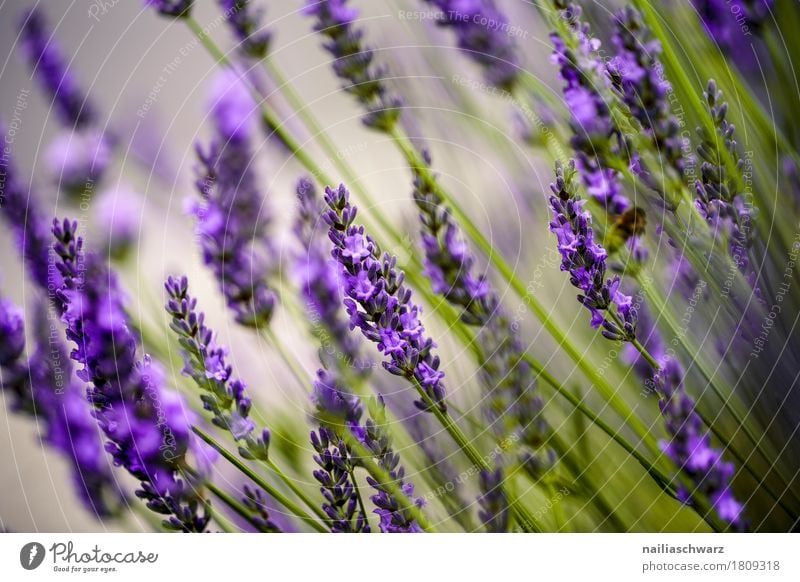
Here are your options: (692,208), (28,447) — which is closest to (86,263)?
(28,447)

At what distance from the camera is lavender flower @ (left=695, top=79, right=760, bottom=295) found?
548mm

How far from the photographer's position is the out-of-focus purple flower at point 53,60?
59 cm

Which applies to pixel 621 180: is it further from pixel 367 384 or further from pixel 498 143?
pixel 367 384

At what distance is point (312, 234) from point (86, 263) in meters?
0.20

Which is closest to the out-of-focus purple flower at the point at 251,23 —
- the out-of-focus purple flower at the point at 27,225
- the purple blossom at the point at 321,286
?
the purple blossom at the point at 321,286

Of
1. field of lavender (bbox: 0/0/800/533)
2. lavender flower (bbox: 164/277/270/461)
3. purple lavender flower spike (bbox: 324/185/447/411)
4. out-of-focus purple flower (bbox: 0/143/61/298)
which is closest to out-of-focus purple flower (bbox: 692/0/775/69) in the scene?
field of lavender (bbox: 0/0/800/533)

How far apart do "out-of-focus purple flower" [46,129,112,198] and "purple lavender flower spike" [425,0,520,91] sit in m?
0.32

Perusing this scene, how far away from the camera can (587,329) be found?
597mm

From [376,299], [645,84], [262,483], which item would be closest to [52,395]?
[262,483]

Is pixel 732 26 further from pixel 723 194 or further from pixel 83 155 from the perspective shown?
pixel 83 155

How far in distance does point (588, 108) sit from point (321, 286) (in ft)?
0.89

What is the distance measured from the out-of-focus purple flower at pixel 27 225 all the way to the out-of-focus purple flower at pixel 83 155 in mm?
35

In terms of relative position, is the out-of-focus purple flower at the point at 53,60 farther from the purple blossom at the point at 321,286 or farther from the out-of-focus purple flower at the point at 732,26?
the out-of-focus purple flower at the point at 732,26
